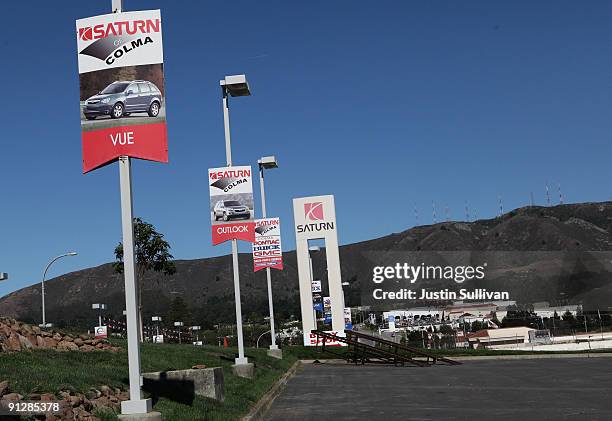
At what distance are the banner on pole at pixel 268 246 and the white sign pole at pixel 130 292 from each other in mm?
21173

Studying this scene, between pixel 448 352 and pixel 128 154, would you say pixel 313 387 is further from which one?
pixel 448 352

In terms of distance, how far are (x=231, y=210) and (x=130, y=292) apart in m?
11.2

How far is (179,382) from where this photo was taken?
14406 mm

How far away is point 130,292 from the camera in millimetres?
10945

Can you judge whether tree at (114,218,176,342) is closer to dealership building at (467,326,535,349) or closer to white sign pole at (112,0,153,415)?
dealership building at (467,326,535,349)

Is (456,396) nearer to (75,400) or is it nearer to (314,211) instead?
(75,400)

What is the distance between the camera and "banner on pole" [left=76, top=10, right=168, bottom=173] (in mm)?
10664

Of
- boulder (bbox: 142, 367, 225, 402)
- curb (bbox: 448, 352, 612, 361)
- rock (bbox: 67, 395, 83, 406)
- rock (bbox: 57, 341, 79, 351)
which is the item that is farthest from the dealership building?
rock (bbox: 67, 395, 83, 406)

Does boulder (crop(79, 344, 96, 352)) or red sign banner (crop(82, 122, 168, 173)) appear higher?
red sign banner (crop(82, 122, 168, 173))

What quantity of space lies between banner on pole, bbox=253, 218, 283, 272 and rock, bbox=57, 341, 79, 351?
1411 centimetres

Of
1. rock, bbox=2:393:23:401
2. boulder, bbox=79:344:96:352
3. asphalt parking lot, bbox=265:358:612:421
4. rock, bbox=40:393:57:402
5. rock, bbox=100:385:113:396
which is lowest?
asphalt parking lot, bbox=265:358:612:421

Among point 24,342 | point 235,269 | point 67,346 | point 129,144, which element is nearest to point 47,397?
point 129,144

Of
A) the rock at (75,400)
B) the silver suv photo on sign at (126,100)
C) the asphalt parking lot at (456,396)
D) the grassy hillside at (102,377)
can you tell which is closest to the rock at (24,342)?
the grassy hillside at (102,377)

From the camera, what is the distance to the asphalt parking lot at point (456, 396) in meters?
14.1
